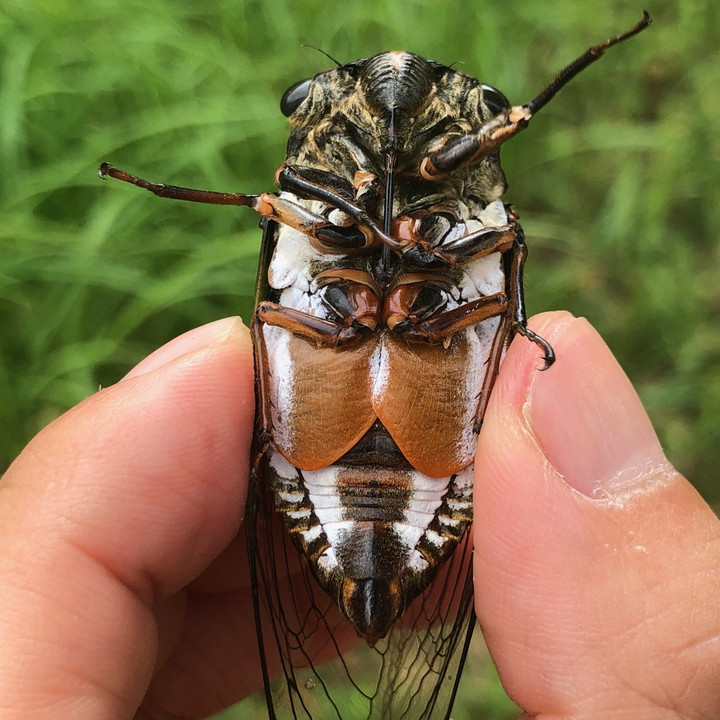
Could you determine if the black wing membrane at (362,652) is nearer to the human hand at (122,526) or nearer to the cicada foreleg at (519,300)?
the human hand at (122,526)

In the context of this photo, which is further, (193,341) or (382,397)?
(193,341)

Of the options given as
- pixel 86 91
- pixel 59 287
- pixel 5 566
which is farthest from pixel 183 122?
pixel 5 566

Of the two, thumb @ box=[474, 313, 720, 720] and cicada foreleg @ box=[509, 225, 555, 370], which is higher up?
cicada foreleg @ box=[509, 225, 555, 370]

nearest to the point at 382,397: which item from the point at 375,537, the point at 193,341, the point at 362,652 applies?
the point at 375,537

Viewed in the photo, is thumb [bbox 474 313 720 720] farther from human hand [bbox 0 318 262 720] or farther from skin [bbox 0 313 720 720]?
human hand [bbox 0 318 262 720]

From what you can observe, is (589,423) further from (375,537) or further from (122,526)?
(122,526)

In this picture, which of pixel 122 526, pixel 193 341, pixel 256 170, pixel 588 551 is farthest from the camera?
pixel 256 170

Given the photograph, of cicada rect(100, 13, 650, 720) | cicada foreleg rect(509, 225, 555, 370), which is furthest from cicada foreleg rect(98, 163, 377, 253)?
cicada foreleg rect(509, 225, 555, 370)

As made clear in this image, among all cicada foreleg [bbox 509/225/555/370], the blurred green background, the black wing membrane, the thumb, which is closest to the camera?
the thumb
